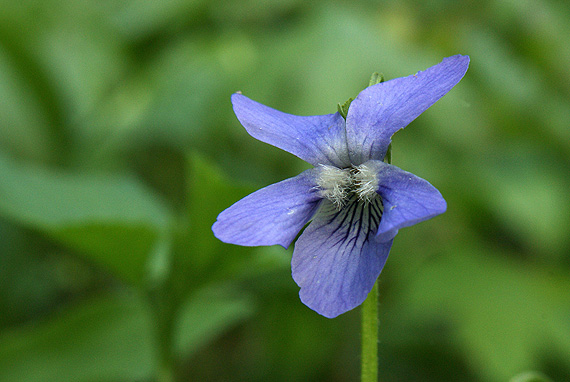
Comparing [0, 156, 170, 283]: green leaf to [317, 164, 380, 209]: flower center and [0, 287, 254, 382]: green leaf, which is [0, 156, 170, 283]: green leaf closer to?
[0, 287, 254, 382]: green leaf

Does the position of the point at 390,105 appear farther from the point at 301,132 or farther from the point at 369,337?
the point at 369,337

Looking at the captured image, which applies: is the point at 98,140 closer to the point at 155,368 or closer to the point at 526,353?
the point at 155,368

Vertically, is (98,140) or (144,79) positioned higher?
(144,79)

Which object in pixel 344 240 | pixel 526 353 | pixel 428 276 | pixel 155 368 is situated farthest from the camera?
pixel 428 276

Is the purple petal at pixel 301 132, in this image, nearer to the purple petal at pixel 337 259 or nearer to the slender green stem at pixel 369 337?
the purple petal at pixel 337 259

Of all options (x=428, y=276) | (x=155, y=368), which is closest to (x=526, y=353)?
(x=428, y=276)

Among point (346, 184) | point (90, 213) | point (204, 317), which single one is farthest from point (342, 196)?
point (204, 317)
